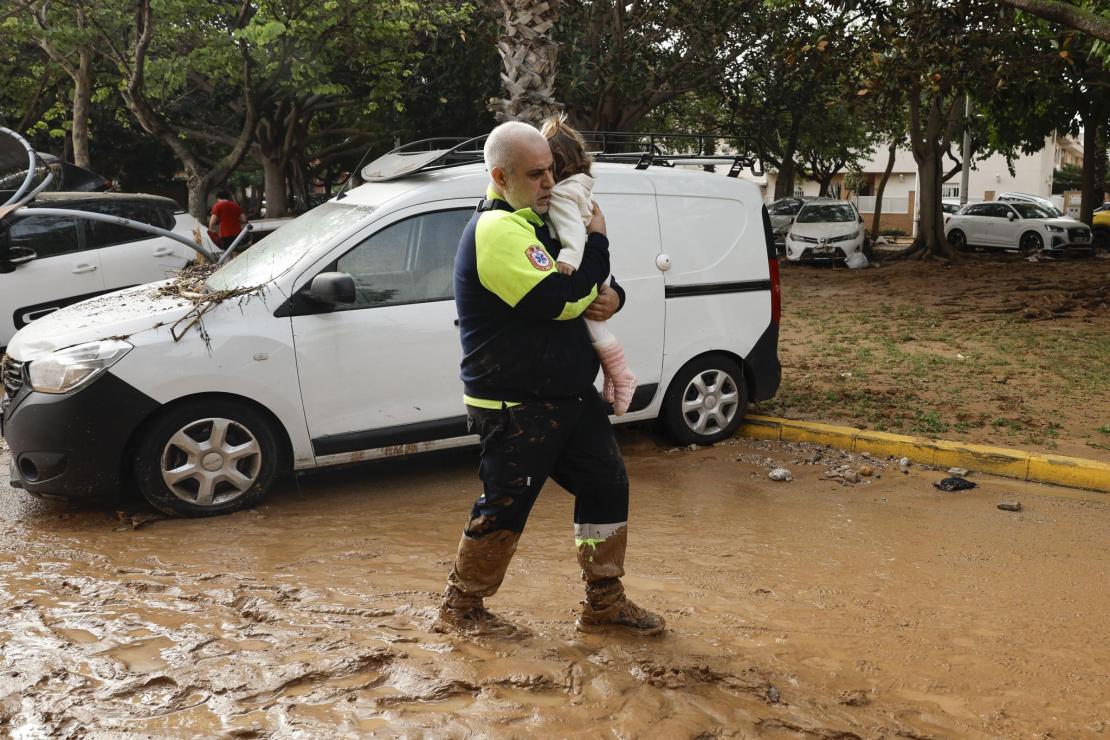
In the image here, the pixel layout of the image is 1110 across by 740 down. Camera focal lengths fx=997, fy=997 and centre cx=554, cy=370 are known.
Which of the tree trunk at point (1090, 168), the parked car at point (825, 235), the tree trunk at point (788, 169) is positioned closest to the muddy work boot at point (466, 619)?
the parked car at point (825, 235)

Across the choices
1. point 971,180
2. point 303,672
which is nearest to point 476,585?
point 303,672

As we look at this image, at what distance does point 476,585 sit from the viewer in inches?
141

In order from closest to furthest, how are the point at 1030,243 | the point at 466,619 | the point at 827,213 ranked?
1. the point at 466,619
2. the point at 827,213
3. the point at 1030,243

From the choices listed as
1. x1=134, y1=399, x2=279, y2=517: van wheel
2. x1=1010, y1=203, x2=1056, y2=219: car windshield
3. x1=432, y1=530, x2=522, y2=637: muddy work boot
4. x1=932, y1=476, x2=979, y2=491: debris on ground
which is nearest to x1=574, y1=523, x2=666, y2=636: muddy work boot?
x1=432, y1=530, x2=522, y2=637: muddy work boot

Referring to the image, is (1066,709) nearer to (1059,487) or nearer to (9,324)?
(1059,487)

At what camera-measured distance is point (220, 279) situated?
5926mm

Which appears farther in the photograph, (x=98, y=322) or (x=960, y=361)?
(x=960, y=361)

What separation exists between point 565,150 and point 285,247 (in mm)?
3005

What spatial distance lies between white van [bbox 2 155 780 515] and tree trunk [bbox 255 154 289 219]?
1968 centimetres

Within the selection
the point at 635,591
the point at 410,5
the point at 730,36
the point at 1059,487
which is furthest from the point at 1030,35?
the point at 635,591

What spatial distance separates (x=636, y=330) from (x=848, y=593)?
2.57 meters

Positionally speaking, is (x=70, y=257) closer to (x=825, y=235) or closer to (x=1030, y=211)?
(x=825, y=235)

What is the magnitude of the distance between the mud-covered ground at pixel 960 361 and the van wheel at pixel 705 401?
62 centimetres

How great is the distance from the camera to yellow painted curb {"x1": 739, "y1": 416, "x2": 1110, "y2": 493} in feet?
19.1
